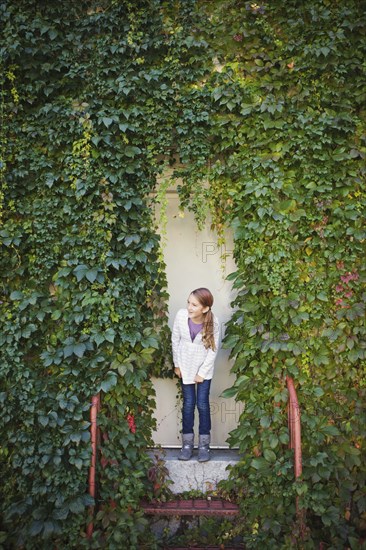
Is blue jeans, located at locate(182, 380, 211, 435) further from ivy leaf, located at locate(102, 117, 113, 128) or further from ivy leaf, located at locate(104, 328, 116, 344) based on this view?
ivy leaf, located at locate(102, 117, 113, 128)

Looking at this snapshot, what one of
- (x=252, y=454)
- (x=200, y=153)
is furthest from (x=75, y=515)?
(x=200, y=153)

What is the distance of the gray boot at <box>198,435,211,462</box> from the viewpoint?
11.9 feet

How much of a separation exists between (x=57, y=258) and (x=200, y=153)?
143 cm

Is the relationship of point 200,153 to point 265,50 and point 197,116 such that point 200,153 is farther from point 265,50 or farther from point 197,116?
point 265,50

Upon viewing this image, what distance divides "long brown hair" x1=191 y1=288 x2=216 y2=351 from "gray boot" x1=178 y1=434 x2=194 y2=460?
776mm

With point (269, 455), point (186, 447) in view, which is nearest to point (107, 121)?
point (186, 447)

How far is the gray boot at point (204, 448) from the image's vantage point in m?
3.61

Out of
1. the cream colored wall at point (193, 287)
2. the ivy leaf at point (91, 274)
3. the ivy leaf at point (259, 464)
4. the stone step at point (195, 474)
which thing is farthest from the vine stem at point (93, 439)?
the ivy leaf at point (259, 464)

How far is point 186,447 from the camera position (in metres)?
3.67

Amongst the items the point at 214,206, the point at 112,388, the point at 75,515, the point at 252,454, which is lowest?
the point at 75,515

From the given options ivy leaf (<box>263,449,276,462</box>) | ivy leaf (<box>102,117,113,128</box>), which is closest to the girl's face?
ivy leaf (<box>263,449,276,462</box>)

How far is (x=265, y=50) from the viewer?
3.67 metres

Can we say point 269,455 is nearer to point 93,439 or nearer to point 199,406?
point 199,406

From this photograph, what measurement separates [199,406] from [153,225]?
1.54 m
